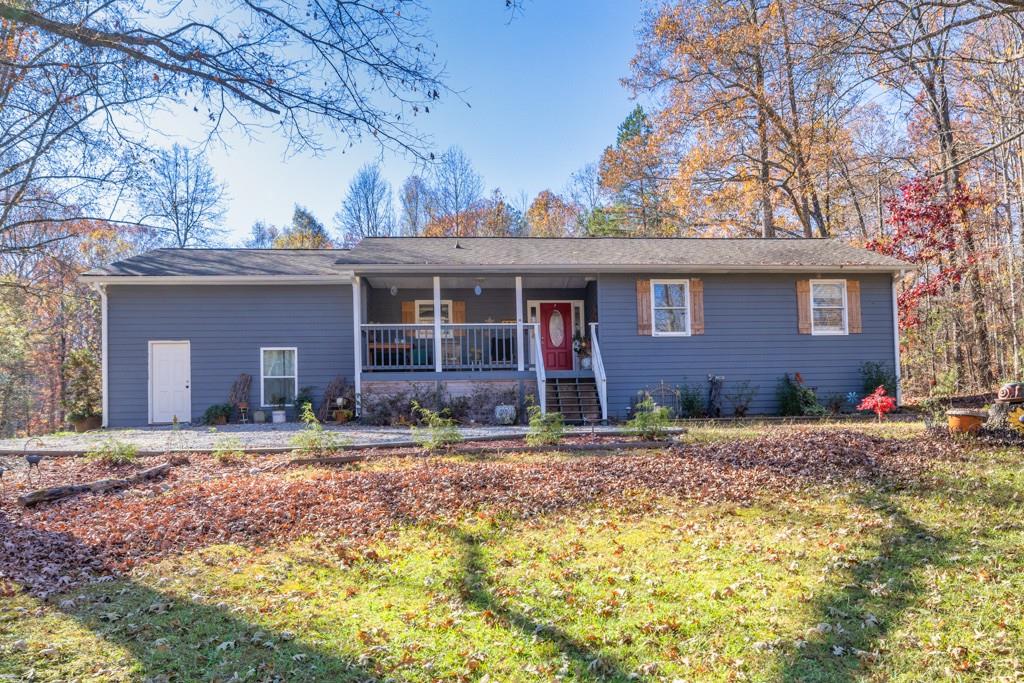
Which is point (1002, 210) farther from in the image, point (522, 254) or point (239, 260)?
point (239, 260)

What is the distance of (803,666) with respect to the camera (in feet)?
10.2

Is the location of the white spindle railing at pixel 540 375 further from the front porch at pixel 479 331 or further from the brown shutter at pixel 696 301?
the brown shutter at pixel 696 301

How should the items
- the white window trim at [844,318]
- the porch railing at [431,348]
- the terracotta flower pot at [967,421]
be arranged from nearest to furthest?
the terracotta flower pot at [967,421], the porch railing at [431,348], the white window trim at [844,318]

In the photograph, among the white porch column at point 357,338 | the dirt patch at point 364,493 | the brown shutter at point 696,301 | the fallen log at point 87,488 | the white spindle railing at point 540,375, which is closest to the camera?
the dirt patch at point 364,493

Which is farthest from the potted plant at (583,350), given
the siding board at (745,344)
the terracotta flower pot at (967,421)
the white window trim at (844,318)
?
the terracotta flower pot at (967,421)

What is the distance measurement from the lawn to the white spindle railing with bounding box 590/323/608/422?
522cm

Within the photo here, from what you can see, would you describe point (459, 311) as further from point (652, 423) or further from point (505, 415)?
point (652, 423)

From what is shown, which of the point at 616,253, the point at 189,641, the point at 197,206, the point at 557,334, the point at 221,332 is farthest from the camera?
the point at 197,206

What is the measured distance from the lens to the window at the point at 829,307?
13.8m

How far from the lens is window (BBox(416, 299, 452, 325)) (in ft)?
50.3

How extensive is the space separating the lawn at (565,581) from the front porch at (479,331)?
575cm

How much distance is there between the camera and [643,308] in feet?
44.0

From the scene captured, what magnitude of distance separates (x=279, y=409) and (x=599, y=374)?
6854 mm

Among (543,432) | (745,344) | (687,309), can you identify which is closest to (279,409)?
(543,432)
